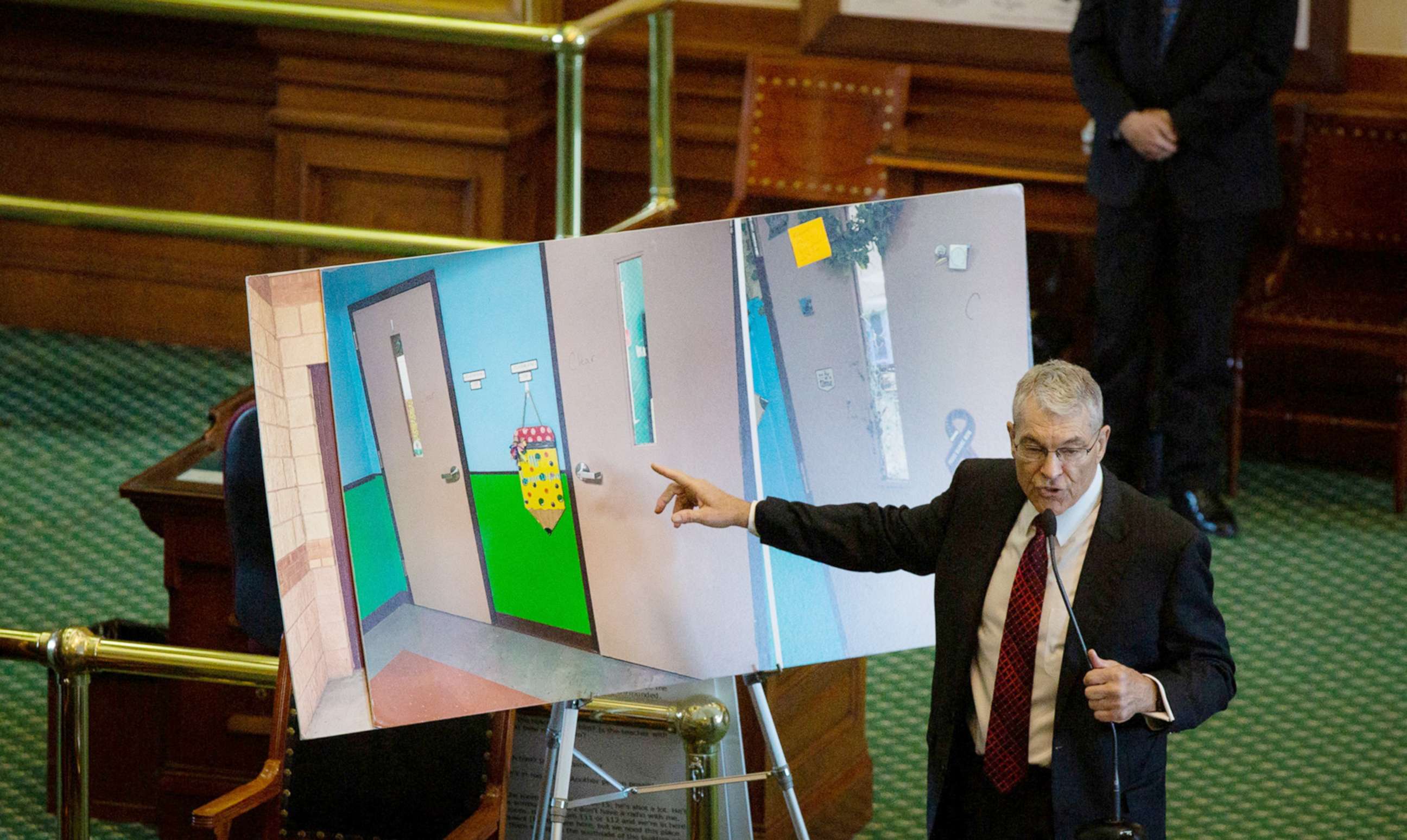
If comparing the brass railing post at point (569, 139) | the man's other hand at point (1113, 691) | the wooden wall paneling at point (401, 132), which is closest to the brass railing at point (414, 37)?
the brass railing post at point (569, 139)

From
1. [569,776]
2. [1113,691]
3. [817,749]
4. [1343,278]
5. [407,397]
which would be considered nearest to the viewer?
[1113,691]

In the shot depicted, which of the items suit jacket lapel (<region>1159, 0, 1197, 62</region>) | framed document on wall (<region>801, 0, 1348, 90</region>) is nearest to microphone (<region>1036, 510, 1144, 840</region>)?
suit jacket lapel (<region>1159, 0, 1197, 62</region>)

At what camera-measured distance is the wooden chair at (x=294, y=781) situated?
2633 mm

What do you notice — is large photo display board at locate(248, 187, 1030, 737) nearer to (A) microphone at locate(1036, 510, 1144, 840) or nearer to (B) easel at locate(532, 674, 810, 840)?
(B) easel at locate(532, 674, 810, 840)

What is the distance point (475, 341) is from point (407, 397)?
13cm

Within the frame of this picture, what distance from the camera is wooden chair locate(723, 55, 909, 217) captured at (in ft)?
19.3

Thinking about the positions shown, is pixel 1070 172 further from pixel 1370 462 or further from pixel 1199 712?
pixel 1199 712

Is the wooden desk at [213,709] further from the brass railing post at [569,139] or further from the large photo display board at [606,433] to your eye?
the brass railing post at [569,139]

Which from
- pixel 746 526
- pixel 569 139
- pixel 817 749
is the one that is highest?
pixel 569 139

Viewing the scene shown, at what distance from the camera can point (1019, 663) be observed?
91.7 inches

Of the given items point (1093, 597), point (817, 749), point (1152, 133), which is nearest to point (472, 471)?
point (1093, 597)

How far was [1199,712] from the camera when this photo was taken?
2211 millimetres

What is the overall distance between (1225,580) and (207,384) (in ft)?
11.8

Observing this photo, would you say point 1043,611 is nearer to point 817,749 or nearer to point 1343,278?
point 817,749
